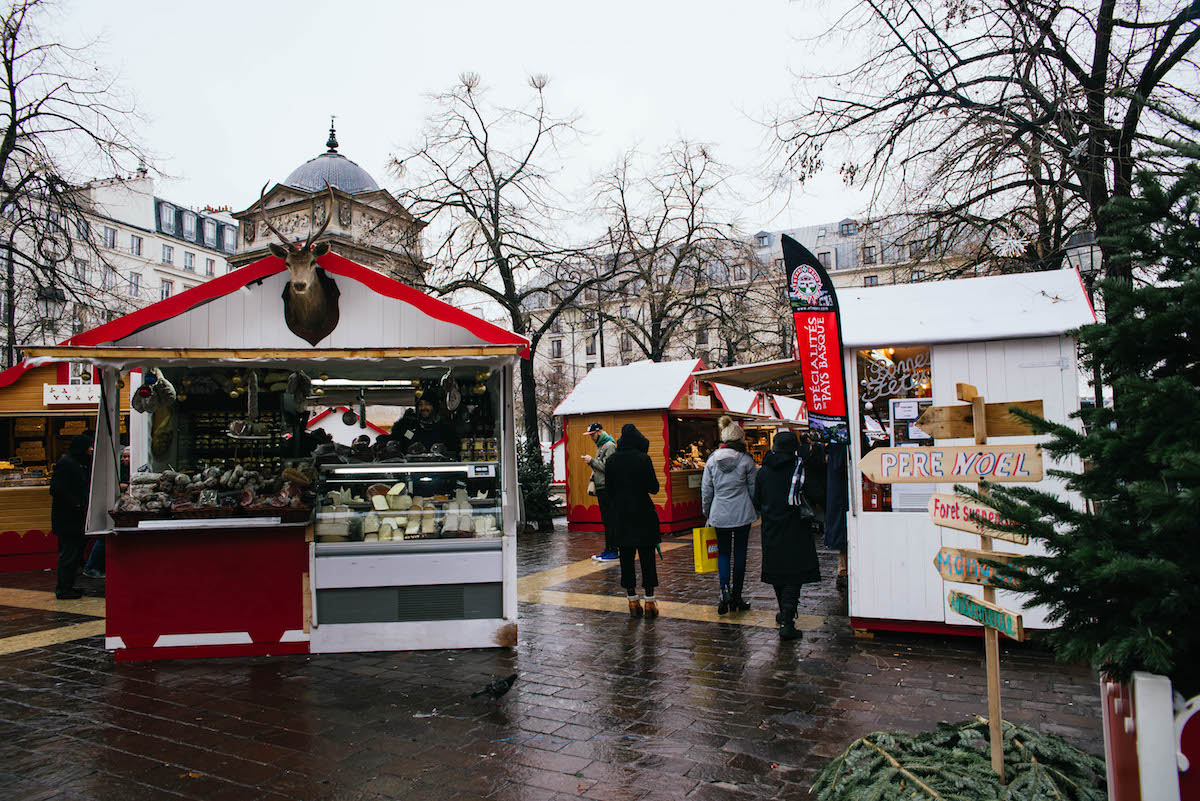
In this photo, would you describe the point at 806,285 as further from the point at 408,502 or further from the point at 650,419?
the point at 650,419

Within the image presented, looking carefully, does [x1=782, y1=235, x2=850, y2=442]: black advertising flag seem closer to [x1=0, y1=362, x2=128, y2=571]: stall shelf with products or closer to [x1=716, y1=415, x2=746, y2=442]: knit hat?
[x1=716, y1=415, x2=746, y2=442]: knit hat

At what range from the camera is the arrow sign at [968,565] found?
9.14ft

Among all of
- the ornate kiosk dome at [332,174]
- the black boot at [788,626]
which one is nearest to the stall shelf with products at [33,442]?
the black boot at [788,626]

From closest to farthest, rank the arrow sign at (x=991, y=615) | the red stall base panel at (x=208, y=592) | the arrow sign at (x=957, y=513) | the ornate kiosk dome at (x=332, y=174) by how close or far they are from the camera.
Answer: the arrow sign at (x=991, y=615) → the arrow sign at (x=957, y=513) → the red stall base panel at (x=208, y=592) → the ornate kiosk dome at (x=332, y=174)

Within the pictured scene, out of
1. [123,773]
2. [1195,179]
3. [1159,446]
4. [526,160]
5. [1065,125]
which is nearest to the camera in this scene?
[1159,446]

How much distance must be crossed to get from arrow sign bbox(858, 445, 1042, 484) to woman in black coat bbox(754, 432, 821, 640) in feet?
9.06

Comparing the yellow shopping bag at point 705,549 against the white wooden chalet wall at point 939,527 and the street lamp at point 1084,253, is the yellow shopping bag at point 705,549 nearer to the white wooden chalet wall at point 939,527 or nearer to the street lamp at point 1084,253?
the white wooden chalet wall at point 939,527

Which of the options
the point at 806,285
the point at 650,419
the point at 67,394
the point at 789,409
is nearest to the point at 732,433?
the point at 806,285

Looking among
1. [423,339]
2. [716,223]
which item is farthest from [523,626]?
[716,223]

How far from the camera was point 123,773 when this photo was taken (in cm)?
385

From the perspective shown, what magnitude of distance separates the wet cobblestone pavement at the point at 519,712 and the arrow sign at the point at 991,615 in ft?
3.99

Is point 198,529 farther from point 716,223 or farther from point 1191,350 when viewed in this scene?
point 716,223

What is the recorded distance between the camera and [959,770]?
2908mm

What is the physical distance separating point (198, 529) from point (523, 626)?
2.95 meters
